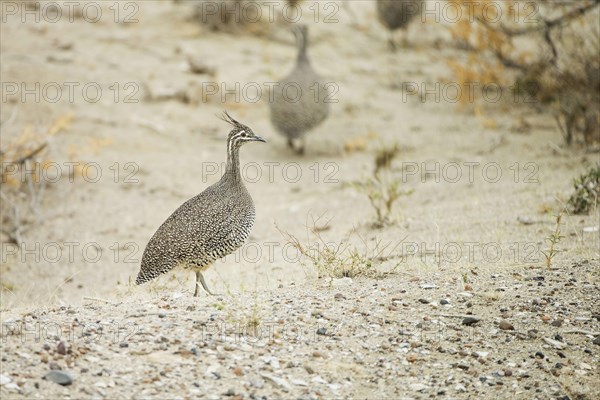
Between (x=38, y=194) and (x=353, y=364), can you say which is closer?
(x=353, y=364)

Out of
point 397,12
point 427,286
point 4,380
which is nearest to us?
point 4,380

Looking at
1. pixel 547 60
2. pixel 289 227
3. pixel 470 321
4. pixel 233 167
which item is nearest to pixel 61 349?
pixel 470 321

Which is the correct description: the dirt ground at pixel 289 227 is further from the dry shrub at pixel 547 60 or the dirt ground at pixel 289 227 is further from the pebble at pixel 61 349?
the dry shrub at pixel 547 60

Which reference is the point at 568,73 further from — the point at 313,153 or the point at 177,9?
the point at 177,9

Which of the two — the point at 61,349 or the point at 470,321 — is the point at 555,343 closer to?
the point at 470,321

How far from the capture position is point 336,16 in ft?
55.9

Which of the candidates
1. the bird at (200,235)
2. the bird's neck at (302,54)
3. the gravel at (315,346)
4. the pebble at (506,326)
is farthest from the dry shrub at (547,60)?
the pebble at (506,326)

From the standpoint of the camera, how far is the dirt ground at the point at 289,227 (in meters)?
4.45

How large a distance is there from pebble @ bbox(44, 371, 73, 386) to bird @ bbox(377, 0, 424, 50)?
1246 centimetres

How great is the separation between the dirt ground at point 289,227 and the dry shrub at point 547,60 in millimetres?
395

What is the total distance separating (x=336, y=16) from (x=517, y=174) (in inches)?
317

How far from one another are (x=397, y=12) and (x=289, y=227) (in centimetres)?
751

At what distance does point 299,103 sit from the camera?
469 inches

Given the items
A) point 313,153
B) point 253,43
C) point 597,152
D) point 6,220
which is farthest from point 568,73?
point 6,220
